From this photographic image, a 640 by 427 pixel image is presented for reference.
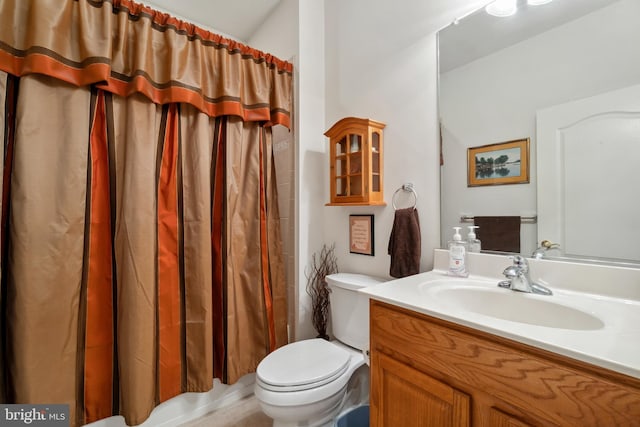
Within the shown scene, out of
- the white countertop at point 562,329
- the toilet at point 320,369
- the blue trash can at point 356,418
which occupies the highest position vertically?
the white countertop at point 562,329

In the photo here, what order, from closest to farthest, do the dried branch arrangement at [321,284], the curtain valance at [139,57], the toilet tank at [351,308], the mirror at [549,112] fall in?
the mirror at [549,112] → the curtain valance at [139,57] → the toilet tank at [351,308] → the dried branch arrangement at [321,284]

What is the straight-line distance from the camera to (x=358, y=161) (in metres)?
1.48

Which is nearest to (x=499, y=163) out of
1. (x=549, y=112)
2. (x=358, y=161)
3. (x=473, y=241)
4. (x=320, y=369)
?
(x=549, y=112)

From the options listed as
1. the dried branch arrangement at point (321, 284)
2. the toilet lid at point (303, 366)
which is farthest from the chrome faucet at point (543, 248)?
the dried branch arrangement at point (321, 284)

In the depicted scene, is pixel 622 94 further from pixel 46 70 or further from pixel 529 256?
pixel 46 70

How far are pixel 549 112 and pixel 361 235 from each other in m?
0.97

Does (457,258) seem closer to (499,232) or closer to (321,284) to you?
(499,232)

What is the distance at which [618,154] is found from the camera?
84cm

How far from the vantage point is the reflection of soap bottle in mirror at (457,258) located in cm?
108

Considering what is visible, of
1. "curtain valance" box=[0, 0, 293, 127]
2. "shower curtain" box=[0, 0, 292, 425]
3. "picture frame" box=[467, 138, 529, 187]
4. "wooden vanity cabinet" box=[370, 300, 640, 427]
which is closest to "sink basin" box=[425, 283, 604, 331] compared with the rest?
"wooden vanity cabinet" box=[370, 300, 640, 427]

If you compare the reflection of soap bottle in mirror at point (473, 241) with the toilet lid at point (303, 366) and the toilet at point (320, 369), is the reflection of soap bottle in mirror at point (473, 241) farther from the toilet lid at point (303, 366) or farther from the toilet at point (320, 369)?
the toilet lid at point (303, 366)

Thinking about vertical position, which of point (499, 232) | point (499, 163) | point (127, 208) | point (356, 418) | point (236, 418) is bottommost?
point (236, 418)

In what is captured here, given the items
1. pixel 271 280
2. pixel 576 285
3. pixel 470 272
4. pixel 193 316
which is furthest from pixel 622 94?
pixel 193 316

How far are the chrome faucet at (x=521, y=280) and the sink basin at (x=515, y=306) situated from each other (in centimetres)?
2
